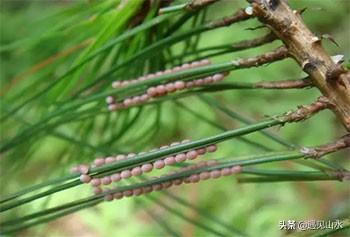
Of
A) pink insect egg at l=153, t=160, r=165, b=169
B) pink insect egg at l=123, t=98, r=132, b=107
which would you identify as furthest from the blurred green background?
pink insect egg at l=153, t=160, r=165, b=169

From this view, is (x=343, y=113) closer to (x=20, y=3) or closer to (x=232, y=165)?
(x=232, y=165)

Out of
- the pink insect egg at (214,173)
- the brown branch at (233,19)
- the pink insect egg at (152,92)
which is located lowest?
the pink insect egg at (214,173)

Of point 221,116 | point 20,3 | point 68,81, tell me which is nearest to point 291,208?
point 221,116

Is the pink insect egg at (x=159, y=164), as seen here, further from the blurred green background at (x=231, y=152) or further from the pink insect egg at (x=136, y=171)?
the blurred green background at (x=231, y=152)

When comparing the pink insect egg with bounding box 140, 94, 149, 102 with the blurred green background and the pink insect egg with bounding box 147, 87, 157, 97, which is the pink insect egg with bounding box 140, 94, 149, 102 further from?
the blurred green background

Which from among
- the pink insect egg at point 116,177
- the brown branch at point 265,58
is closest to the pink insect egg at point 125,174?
the pink insect egg at point 116,177

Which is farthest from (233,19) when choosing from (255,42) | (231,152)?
(231,152)

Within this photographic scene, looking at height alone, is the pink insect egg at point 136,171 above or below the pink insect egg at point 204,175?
above
